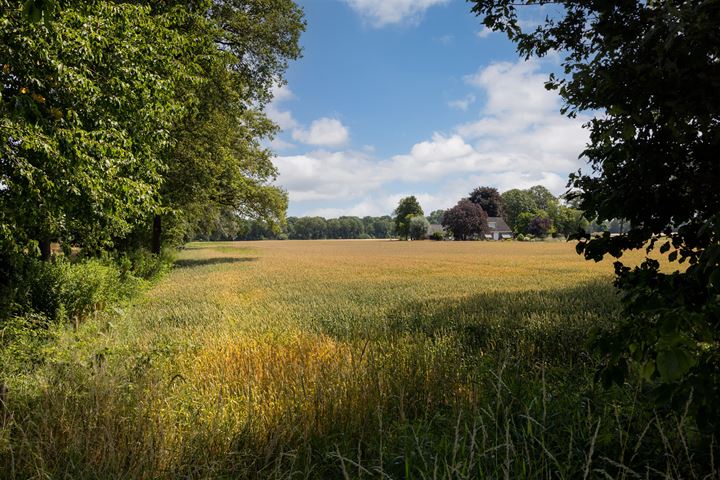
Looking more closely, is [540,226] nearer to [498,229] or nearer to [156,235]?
[498,229]

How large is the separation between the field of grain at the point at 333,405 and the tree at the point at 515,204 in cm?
13470

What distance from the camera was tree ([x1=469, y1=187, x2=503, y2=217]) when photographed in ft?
393

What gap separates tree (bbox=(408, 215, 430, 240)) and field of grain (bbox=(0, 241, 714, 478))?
100354 mm

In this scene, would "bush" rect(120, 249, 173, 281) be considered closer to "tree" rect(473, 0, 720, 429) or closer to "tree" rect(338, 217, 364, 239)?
"tree" rect(473, 0, 720, 429)

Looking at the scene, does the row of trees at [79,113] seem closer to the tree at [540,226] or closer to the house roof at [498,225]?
the tree at [540,226]

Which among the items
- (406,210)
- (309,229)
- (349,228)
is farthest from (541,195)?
(309,229)

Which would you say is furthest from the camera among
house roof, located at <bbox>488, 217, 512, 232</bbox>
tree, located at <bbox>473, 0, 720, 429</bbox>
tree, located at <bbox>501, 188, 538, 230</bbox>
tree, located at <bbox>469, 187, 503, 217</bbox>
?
tree, located at <bbox>501, 188, 538, 230</bbox>

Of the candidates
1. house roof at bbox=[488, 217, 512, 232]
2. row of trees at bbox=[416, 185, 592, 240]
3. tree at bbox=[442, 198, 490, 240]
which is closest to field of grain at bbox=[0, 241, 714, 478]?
row of trees at bbox=[416, 185, 592, 240]

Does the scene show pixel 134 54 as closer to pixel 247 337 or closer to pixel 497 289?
pixel 247 337

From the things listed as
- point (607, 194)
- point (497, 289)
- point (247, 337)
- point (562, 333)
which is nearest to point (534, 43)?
point (607, 194)

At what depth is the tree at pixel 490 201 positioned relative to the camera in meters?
120

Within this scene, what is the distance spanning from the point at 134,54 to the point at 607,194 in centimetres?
963

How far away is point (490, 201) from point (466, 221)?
3059cm

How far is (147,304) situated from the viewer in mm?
12781
